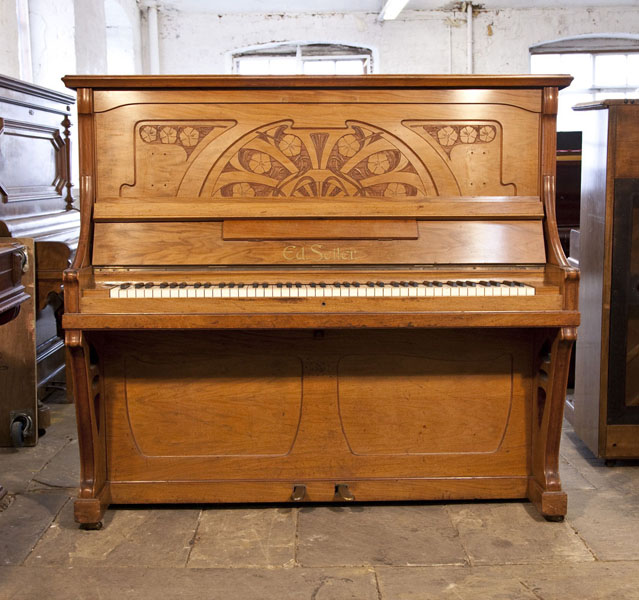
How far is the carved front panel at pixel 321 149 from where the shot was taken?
9.45 feet

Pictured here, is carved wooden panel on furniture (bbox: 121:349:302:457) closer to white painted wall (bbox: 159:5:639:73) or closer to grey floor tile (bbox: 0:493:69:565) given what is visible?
grey floor tile (bbox: 0:493:69:565)

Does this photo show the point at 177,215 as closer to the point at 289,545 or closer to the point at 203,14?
the point at 289,545

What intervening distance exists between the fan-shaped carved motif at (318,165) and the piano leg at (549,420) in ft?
2.35

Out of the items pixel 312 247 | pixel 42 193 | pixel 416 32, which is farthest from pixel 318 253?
pixel 416 32

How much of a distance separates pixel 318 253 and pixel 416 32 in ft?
25.3

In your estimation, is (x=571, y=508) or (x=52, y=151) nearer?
(x=571, y=508)

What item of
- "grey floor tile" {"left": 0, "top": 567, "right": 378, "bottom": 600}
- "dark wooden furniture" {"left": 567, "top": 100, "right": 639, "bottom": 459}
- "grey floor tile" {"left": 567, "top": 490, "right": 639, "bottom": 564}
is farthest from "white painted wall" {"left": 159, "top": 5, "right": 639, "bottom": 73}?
"grey floor tile" {"left": 0, "top": 567, "right": 378, "bottom": 600}

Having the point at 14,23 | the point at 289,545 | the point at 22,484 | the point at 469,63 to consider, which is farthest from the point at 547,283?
the point at 469,63

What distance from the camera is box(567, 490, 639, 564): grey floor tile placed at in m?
2.62

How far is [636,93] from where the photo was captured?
33.0ft

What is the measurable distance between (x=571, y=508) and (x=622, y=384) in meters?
0.64

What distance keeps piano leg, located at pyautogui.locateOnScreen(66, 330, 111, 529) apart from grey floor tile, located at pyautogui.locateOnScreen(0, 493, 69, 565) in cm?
18

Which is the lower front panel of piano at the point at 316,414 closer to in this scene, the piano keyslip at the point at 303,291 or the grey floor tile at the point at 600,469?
the piano keyslip at the point at 303,291

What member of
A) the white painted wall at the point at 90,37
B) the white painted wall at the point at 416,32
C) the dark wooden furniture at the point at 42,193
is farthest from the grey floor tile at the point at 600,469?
the white painted wall at the point at 416,32
